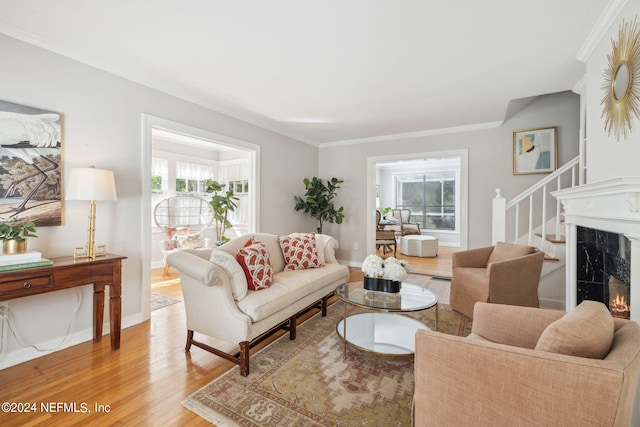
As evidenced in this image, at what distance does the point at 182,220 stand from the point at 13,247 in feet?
12.3

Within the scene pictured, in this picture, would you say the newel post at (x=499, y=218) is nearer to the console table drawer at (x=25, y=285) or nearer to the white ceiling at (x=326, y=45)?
the white ceiling at (x=326, y=45)

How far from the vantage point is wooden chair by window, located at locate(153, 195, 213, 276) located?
15.8 feet

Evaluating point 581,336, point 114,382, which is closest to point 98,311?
point 114,382

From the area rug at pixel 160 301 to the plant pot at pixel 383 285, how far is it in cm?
250

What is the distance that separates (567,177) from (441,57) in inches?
106

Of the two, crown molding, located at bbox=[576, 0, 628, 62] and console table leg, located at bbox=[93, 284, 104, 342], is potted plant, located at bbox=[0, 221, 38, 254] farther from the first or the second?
crown molding, located at bbox=[576, 0, 628, 62]

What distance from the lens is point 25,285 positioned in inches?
73.1

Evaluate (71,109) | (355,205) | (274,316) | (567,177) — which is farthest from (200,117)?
(567,177)

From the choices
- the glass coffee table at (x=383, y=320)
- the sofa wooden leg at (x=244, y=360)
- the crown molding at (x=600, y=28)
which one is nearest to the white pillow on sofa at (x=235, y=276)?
the sofa wooden leg at (x=244, y=360)

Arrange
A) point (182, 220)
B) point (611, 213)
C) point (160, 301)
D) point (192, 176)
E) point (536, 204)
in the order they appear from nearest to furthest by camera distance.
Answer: point (611, 213), point (160, 301), point (536, 204), point (182, 220), point (192, 176)

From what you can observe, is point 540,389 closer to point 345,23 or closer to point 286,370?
point 286,370

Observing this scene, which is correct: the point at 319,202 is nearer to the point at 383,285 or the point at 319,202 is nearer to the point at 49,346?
the point at 383,285

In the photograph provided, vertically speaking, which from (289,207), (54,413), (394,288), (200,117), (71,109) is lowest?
(54,413)

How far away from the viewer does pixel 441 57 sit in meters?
2.45
